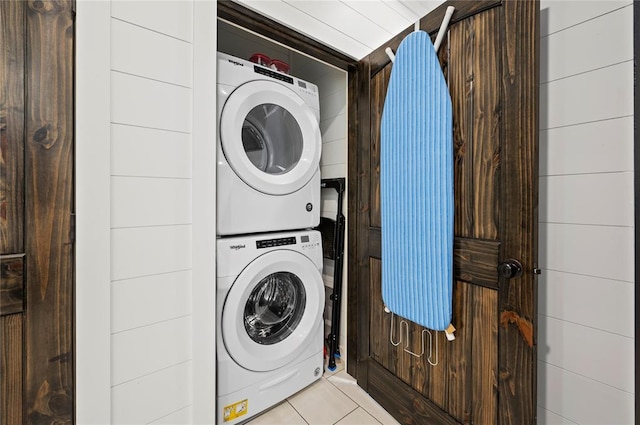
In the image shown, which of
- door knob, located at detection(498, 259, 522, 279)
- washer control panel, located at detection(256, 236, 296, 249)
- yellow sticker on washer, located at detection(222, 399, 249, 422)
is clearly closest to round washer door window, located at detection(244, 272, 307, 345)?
washer control panel, located at detection(256, 236, 296, 249)

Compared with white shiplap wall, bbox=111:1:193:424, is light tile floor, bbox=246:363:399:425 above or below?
below

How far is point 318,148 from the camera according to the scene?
156 cm

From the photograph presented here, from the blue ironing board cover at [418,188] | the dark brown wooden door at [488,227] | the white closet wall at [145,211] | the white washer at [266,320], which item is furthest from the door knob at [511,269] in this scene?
the white closet wall at [145,211]

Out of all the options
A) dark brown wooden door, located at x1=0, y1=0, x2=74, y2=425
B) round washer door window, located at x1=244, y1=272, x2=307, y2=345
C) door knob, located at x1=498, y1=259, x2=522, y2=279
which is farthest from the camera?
round washer door window, located at x1=244, y1=272, x2=307, y2=345

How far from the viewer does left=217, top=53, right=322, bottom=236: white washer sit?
1.24 m

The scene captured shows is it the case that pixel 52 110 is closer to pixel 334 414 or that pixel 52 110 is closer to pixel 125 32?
pixel 125 32

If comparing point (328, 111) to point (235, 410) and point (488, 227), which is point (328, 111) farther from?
point (235, 410)

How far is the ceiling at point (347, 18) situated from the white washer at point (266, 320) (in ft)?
3.34

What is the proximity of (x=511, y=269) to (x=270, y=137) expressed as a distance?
1281 mm

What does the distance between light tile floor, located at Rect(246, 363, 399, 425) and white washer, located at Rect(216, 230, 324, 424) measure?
0.18 ft

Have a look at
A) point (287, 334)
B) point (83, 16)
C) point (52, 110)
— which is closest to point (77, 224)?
point (52, 110)

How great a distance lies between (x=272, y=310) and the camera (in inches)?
61.7

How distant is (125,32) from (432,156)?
117cm

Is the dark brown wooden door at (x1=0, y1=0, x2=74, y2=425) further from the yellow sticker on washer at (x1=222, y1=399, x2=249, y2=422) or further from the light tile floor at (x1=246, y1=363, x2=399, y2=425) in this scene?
the light tile floor at (x1=246, y1=363, x2=399, y2=425)
